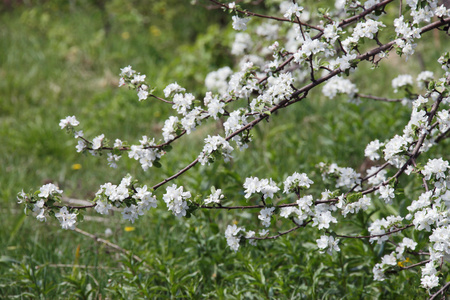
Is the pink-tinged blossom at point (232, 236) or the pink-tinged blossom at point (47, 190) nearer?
the pink-tinged blossom at point (47, 190)

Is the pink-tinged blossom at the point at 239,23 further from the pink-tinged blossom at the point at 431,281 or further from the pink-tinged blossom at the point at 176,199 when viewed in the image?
the pink-tinged blossom at the point at 431,281

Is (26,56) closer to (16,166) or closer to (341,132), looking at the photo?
(16,166)

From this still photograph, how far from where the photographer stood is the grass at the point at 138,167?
2893 millimetres

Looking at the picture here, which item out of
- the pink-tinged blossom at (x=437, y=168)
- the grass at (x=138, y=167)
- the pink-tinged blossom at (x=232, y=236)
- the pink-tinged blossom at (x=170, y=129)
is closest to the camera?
the pink-tinged blossom at (x=437, y=168)

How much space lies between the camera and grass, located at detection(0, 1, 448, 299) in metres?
2.89

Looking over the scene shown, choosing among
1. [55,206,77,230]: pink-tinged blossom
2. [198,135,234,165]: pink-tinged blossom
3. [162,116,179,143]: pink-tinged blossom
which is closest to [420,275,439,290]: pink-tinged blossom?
[198,135,234,165]: pink-tinged blossom

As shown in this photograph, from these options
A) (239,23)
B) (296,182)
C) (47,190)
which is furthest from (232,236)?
(239,23)

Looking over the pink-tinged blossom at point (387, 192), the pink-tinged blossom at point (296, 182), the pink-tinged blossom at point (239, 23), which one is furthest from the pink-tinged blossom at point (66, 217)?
the pink-tinged blossom at point (387, 192)

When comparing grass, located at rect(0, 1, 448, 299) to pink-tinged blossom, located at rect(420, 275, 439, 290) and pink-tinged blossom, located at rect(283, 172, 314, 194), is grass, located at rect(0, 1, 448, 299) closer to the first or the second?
pink-tinged blossom, located at rect(420, 275, 439, 290)

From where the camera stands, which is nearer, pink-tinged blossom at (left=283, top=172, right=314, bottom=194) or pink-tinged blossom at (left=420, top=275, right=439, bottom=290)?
pink-tinged blossom at (left=420, top=275, right=439, bottom=290)

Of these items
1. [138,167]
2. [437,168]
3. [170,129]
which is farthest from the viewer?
[138,167]

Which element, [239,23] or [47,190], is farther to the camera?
[239,23]

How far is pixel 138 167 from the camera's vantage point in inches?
181

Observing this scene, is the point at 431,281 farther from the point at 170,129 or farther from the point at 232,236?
the point at 170,129
